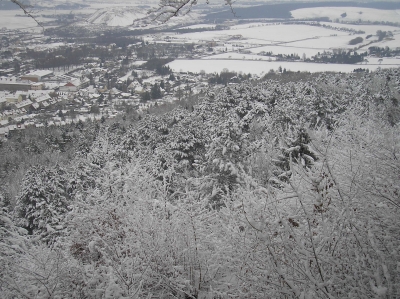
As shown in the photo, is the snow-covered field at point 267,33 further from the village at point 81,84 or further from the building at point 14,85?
the building at point 14,85

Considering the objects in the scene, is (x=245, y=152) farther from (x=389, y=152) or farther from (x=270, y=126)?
(x=389, y=152)

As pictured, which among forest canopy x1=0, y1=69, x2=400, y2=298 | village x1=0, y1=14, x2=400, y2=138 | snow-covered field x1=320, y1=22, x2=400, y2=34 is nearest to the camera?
forest canopy x1=0, y1=69, x2=400, y2=298

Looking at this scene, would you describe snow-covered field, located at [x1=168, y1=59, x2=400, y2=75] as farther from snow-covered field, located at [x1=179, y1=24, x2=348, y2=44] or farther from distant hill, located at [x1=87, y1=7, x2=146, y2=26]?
distant hill, located at [x1=87, y1=7, x2=146, y2=26]

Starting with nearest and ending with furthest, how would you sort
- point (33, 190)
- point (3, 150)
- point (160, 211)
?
1. point (160, 211)
2. point (33, 190)
3. point (3, 150)

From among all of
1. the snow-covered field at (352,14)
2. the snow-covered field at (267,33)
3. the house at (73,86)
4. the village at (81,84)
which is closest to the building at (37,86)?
the village at (81,84)

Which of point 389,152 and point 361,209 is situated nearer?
point 361,209

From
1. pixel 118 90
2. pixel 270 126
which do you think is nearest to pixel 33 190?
pixel 270 126

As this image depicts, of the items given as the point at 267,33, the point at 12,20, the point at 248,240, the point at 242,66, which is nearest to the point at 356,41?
the point at 242,66

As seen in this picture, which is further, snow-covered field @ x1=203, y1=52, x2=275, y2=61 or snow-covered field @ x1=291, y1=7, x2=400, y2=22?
snow-covered field @ x1=203, y1=52, x2=275, y2=61

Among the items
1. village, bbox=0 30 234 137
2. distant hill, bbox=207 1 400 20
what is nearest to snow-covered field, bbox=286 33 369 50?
village, bbox=0 30 234 137
